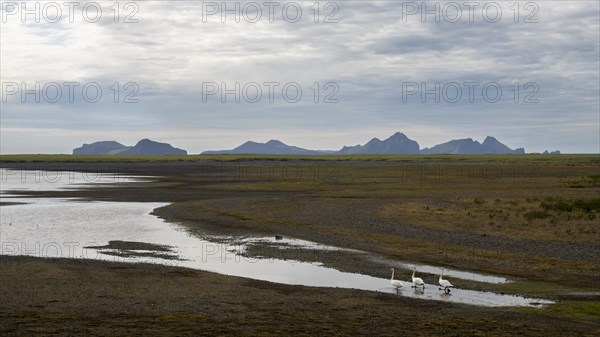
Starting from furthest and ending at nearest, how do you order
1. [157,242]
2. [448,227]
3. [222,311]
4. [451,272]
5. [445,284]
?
[448,227], [157,242], [451,272], [445,284], [222,311]

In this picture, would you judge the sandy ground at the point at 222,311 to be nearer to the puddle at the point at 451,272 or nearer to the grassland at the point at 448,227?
the grassland at the point at 448,227

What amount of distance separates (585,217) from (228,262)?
885 inches

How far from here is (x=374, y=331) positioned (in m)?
15.4

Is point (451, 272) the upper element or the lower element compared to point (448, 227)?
lower

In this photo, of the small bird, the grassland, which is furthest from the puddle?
the small bird

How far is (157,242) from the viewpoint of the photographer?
104ft

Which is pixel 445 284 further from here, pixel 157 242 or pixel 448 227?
pixel 157 242

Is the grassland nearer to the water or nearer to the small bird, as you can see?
the small bird

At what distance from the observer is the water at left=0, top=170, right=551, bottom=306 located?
21406 millimetres

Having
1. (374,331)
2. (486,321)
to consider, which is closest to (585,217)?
(486,321)

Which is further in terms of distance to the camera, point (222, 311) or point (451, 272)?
point (451, 272)

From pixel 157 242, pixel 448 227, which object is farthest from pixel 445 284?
pixel 157 242

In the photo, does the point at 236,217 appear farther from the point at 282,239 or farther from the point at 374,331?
the point at 374,331

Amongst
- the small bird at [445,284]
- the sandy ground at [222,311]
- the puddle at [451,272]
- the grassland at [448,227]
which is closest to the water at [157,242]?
the puddle at [451,272]
